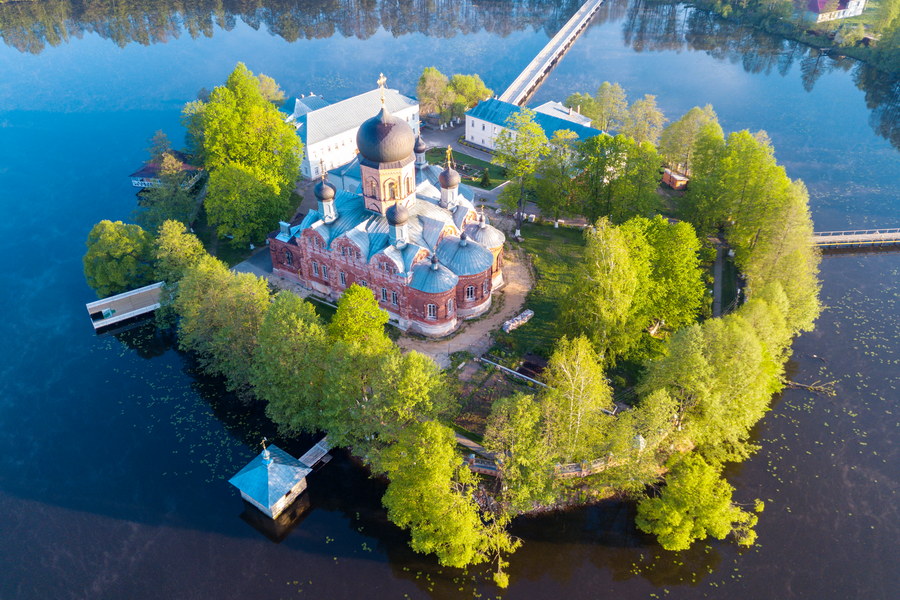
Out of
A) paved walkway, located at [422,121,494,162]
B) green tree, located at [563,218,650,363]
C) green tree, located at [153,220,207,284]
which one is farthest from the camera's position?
paved walkway, located at [422,121,494,162]

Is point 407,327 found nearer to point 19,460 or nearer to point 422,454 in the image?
point 422,454

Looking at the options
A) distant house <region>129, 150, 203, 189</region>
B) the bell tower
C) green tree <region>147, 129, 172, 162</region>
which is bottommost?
distant house <region>129, 150, 203, 189</region>

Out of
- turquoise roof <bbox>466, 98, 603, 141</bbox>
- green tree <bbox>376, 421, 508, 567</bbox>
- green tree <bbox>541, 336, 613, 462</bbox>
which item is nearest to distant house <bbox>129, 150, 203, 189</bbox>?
turquoise roof <bbox>466, 98, 603, 141</bbox>

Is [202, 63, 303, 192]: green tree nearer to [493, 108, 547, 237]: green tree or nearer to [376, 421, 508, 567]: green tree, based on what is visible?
[493, 108, 547, 237]: green tree

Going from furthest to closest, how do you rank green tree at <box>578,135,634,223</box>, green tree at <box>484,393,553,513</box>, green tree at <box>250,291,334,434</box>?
green tree at <box>578,135,634,223</box> → green tree at <box>250,291,334,434</box> → green tree at <box>484,393,553,513</box>

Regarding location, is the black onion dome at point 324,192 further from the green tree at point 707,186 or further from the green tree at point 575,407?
the green tree at point 707,186

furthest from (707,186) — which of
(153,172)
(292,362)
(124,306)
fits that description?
(153,172)
